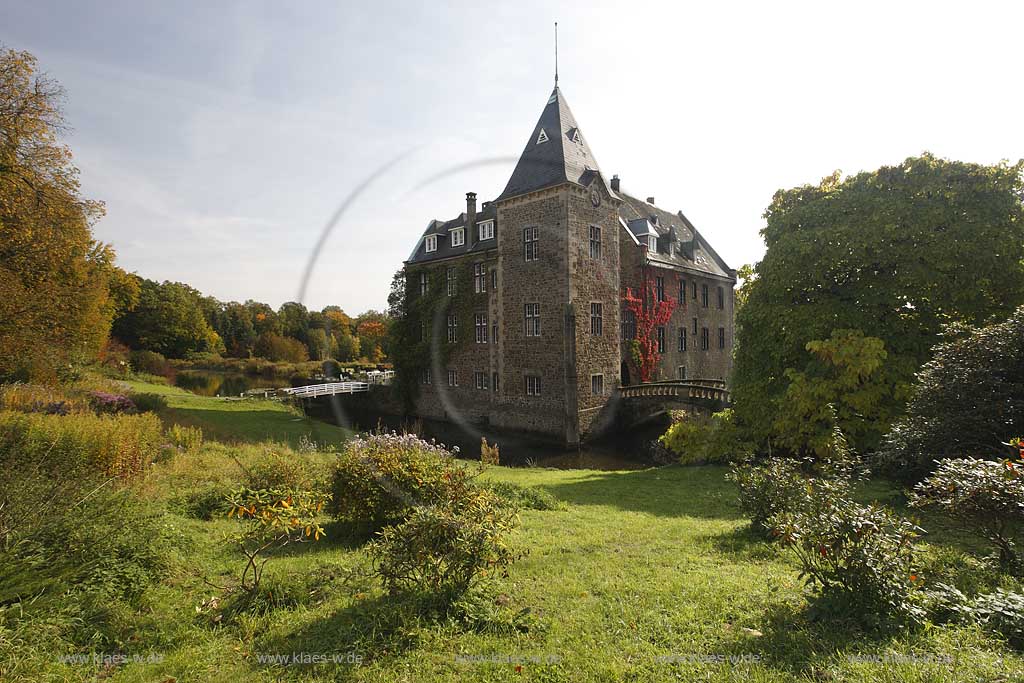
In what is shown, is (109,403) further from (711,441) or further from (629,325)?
(629,325)

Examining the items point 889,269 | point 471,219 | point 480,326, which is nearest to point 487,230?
point 471,219

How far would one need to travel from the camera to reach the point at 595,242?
27.7 m

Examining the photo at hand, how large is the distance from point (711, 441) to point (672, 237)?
23366 millimetres

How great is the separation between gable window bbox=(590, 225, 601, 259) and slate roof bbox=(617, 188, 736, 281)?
223 inches

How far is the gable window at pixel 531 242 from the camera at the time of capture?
2709cm

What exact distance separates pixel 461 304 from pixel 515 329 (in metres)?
5.65

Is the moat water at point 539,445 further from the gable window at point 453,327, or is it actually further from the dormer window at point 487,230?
the dormer window at point 487,230

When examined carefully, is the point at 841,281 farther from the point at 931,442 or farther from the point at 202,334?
the point at 202,334

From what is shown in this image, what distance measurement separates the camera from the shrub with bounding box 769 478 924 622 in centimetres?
437

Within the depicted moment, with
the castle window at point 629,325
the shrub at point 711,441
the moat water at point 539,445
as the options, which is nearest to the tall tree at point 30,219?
the moat water at point 539,445

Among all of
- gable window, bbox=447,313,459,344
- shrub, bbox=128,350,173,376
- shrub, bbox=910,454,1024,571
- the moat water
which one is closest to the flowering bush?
the moat water

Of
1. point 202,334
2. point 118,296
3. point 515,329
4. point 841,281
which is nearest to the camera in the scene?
point 841,281

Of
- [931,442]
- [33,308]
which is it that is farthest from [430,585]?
[33,308]

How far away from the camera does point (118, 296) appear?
5319cm
